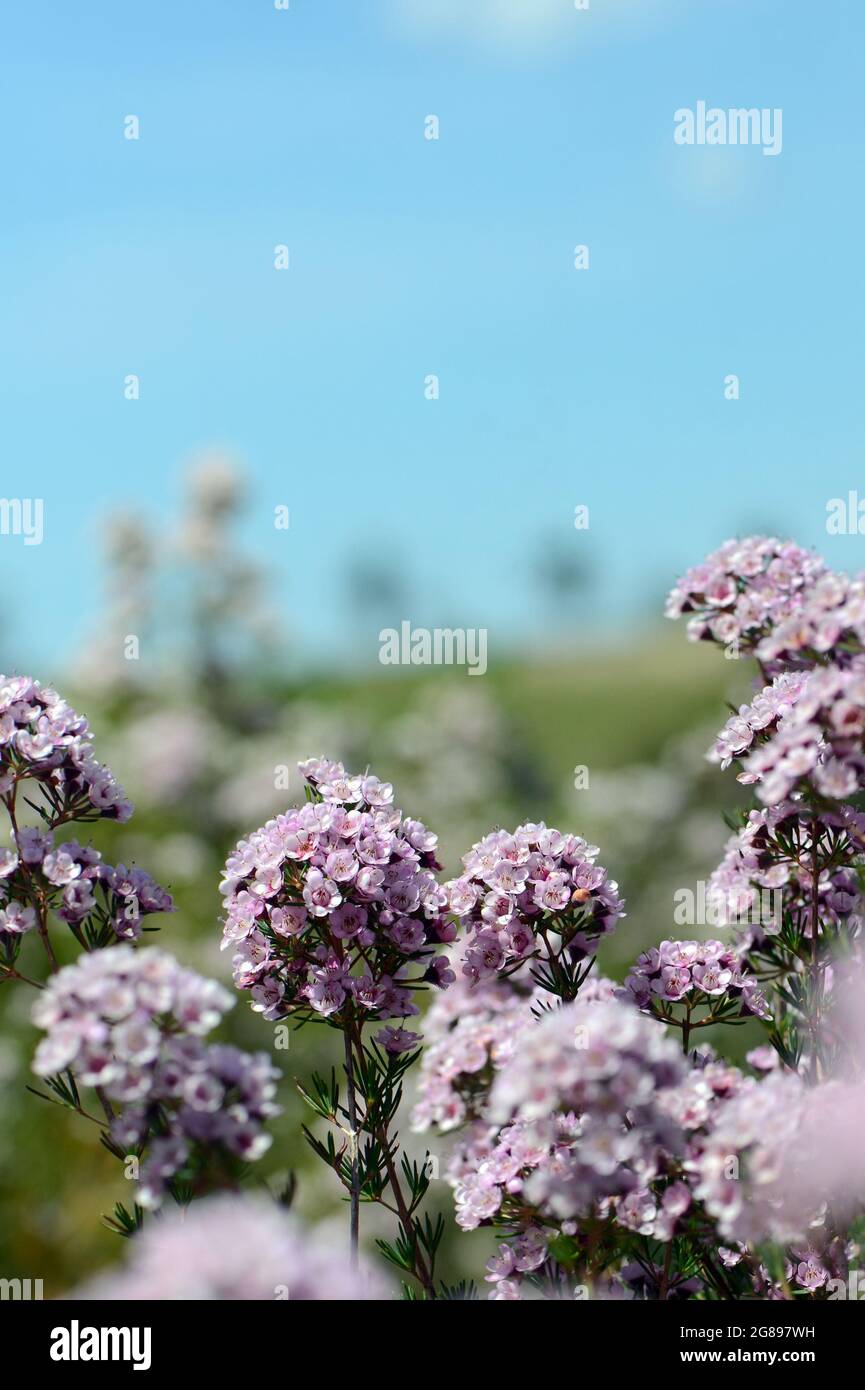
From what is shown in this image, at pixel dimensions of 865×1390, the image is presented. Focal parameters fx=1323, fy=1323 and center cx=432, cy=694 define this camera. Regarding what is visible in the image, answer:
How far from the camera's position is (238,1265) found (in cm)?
209

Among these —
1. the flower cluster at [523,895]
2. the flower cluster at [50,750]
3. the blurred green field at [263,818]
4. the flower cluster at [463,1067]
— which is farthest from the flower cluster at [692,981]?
the blurred green field at [263,818]

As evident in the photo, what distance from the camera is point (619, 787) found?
13188 mm

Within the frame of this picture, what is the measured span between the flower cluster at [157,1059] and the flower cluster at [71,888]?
86 centimetres

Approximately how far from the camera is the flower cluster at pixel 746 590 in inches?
154

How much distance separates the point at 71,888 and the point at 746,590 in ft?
7.22

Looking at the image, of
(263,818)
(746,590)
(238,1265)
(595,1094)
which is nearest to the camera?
(238,1265)

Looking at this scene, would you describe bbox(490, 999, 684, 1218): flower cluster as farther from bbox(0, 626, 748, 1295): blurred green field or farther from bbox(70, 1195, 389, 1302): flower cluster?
bbox(0, 626, 748, 1295): blurred green field

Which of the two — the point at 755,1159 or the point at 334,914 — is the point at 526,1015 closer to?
the point at 334,914

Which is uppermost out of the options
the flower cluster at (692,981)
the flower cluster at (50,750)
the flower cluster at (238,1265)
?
the flower cluster at (50,750)

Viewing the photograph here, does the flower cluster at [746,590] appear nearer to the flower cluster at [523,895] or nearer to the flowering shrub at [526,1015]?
the flowering shrub at [526,1015]

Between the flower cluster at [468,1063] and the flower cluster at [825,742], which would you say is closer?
the flower cluster at [825,742]

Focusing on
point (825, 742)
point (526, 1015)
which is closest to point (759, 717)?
point (825, 742)

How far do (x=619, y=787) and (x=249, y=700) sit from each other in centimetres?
378
